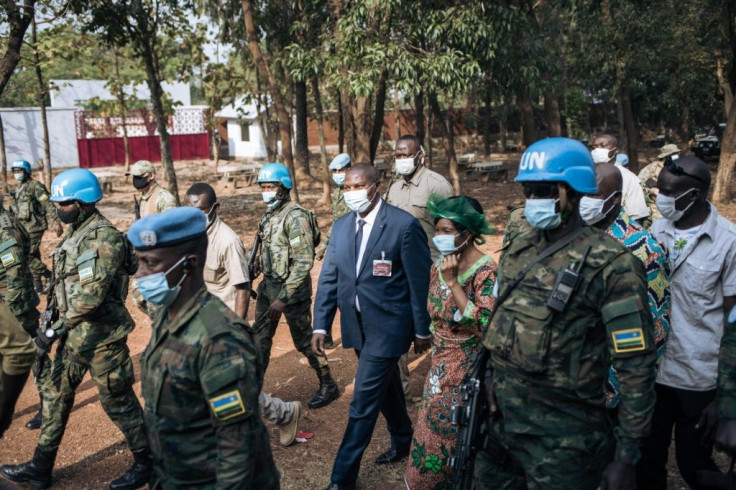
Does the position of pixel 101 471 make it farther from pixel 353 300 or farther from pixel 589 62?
pixel 589 62

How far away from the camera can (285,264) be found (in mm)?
6020

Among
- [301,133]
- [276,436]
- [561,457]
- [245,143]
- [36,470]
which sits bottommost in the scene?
[276,436]

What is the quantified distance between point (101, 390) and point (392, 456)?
203 cm

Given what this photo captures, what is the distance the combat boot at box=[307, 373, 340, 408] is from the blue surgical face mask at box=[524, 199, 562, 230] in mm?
3795

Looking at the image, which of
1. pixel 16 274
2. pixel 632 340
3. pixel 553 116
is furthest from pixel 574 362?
pixel 553 116

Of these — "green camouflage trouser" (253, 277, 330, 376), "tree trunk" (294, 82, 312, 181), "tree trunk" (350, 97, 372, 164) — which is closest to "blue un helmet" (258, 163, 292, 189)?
"green camouflage trouser" (253, 277, 330, 376)

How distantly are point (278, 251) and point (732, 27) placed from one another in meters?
14.0

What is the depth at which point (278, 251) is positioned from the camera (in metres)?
6.05

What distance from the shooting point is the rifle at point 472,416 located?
3260mm

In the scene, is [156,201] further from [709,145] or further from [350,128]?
[709,145]

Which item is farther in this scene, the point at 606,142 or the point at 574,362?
the point at 606,142

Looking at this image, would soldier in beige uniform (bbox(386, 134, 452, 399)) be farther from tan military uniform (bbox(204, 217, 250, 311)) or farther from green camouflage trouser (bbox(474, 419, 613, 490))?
green camouflage trouser (bbox(474, 419, 613, 490))

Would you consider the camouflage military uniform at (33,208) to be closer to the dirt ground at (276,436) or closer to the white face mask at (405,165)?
the dirt ground at (276,436)

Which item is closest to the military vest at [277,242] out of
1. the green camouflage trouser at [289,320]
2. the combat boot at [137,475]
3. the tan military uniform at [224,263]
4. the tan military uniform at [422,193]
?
the green camouflage trouser at [289,320]
